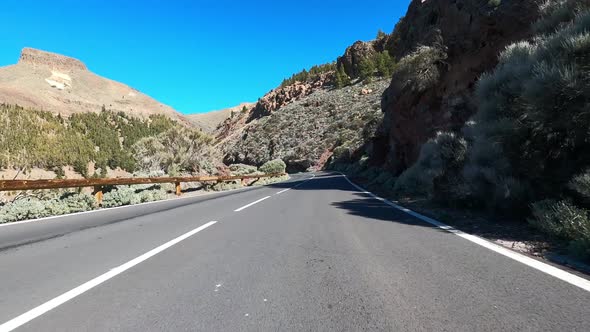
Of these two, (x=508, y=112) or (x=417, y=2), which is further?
(x=417, y=2)

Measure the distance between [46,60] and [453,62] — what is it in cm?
22171

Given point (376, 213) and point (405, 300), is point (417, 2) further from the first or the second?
point (405, 300)

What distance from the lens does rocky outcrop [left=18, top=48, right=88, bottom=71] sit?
18888 centimetres

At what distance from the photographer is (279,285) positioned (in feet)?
13.3

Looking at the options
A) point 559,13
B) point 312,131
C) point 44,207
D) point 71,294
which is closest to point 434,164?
point 559,13

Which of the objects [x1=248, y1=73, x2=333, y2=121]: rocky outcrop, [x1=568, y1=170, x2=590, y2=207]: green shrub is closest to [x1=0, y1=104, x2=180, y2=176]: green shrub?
[x1=568, y1=170, x2=590, y2=207]: green shrub

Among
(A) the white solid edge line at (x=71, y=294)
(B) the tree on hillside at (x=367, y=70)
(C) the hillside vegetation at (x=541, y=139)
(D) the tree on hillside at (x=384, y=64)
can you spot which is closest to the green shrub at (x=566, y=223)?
(C) the hillside vegetation at (x=541, y=139)

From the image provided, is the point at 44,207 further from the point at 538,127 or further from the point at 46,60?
the point at 46,60

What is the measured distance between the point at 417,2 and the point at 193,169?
22.0 meters

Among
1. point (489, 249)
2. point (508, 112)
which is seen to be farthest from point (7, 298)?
point (508, 112)

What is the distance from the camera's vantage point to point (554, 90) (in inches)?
271

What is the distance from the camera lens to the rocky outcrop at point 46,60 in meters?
189

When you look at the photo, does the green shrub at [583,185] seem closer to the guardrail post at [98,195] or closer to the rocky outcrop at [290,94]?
the guardrail post at [98,195]

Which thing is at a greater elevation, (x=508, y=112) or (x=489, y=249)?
(x=508, y=112)
